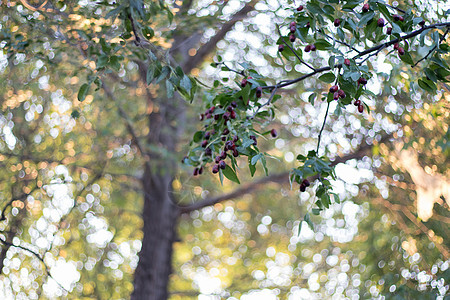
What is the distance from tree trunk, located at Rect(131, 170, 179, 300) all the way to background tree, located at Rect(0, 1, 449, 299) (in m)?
0.02

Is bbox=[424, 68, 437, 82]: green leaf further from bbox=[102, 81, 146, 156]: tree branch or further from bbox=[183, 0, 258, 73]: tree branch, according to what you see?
bbox=[183, 0, 258, 73]: tree branch

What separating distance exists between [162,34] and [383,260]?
2719 mm

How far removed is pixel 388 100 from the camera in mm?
4328

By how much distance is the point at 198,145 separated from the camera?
264 centimetres

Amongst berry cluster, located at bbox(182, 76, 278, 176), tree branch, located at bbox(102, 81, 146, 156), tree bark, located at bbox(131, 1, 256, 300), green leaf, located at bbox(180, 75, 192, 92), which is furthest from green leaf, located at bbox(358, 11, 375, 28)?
tree bark, located at bbox(131, 1, 256, 300)

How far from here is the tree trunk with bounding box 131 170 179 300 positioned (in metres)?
6.18

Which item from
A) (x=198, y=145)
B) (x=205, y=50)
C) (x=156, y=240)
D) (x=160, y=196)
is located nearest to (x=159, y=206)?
(x=160, y=196)

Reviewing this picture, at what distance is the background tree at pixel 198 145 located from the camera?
2639 millimetres

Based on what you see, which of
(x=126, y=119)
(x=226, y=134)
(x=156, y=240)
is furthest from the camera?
(x=156, y=240)

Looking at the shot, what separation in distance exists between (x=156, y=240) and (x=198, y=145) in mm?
4074

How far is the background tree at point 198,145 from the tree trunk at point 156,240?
0.02 meters

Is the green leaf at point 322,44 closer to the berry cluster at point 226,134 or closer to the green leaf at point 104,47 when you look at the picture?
the berry cluster at point 226,134

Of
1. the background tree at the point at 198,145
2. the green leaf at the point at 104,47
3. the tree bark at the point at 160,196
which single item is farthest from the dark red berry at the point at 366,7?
the tree bark at the point at 160,196

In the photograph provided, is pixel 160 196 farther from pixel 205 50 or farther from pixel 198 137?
pixel 198 137
